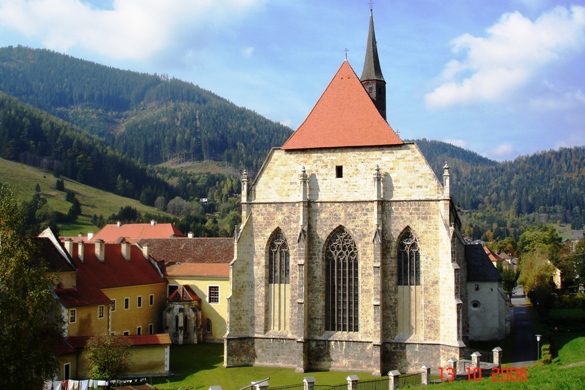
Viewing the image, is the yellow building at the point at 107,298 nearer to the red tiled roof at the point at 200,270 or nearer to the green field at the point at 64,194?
the red tiled roof at the point at 200,270

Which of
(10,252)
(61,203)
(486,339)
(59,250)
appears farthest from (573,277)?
(61,203)

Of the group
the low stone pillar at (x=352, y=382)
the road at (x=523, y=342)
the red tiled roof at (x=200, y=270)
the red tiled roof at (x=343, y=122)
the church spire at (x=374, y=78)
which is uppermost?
the church spire at (x=374, y=78)

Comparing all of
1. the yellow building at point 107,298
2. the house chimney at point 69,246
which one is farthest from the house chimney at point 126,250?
the house chimney at point 69,246

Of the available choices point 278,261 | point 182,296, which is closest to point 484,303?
point 278,261

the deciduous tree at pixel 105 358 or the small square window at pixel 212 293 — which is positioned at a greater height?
the small square window at pixel 212 293

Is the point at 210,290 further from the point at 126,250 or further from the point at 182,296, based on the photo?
the point at 126,250

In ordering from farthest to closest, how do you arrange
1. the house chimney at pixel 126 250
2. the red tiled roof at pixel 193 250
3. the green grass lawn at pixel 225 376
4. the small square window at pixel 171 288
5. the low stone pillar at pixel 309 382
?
the red tiled roof at pixel 193 250, the small square window at pixel 171 288, the house chimney at pixel 126 250, the green grass lawn at pixel 225 376, the low stone pillar at pixel 309 382

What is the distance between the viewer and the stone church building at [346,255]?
30.2m

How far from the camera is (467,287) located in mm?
41125

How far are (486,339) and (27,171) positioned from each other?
11884cm

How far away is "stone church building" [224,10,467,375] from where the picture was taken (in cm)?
3025

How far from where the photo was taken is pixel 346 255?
31.9 meters

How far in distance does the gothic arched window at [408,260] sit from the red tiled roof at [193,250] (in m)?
19.2

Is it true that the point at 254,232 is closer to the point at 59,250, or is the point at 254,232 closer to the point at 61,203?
the point at 59,250
